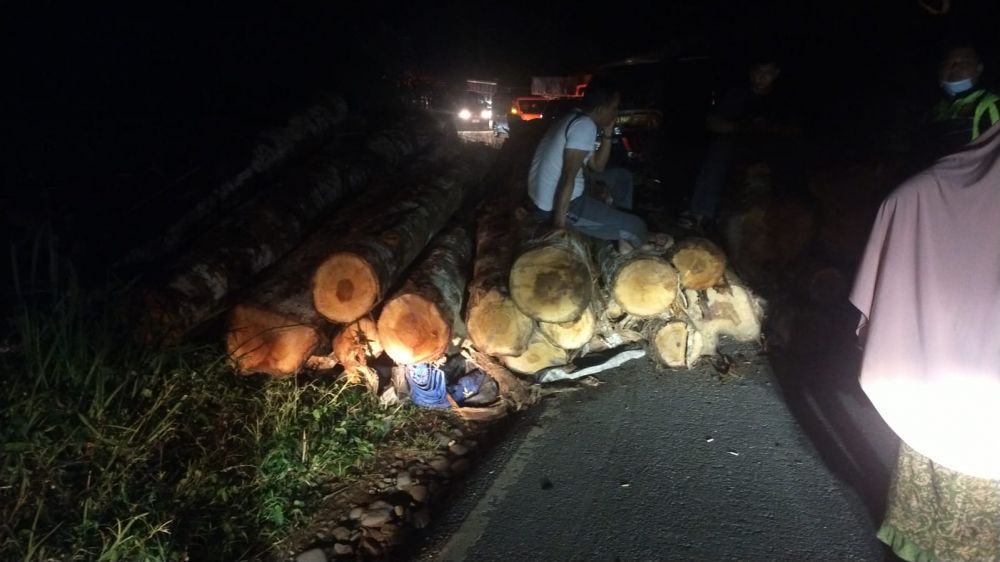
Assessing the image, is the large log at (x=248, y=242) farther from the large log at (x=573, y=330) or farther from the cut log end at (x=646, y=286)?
the cut log end at (x=646, y=286)

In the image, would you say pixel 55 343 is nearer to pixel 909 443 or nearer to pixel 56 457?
pixel 56 457

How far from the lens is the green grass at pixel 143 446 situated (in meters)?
2.34

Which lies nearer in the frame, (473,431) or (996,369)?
(996,369)

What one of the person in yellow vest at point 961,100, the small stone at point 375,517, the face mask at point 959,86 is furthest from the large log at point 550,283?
the face mask at point 959,86

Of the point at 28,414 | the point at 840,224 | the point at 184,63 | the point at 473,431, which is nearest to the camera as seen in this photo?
the point at 28,414

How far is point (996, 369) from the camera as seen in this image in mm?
2193

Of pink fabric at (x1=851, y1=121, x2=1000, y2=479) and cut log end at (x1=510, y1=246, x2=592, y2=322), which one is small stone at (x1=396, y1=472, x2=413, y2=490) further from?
pink fabric at (x1=851, y1=121, x2=1000, y2=479)

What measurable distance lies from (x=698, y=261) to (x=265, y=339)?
Answer: 3077 mm

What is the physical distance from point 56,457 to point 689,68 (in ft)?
24.5

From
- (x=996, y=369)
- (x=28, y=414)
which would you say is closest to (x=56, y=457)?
(x=28, y=414)

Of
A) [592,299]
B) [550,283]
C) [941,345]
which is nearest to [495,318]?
[550,283]

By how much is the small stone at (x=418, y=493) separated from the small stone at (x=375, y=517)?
18 centimetres

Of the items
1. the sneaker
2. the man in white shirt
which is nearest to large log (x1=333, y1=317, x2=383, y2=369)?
the man in white shirt

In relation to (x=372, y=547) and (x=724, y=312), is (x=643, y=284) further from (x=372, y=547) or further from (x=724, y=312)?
(x=372, y=547)
